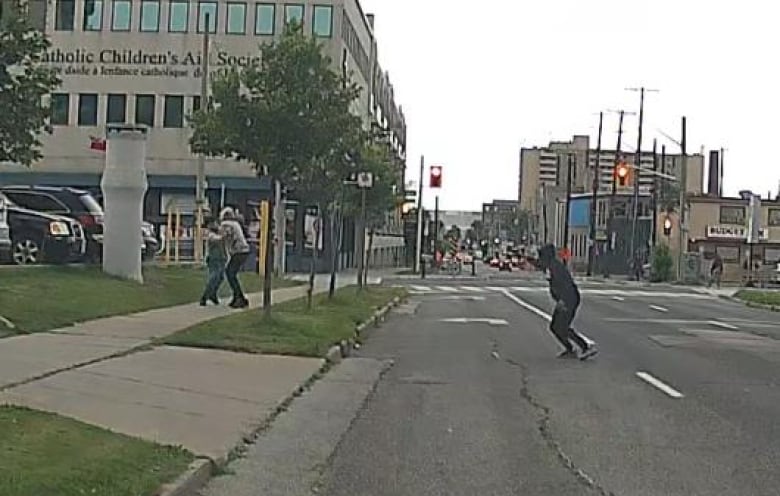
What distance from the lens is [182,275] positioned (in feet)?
108

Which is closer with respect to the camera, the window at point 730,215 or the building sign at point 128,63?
the building sign at point 128,63

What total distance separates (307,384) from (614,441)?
15.5 ft

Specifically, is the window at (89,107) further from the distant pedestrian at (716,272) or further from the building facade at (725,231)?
the building facade at (725,231)

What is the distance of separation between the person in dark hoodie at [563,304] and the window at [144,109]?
49476 millimetres

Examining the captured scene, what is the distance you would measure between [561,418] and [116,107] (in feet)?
187

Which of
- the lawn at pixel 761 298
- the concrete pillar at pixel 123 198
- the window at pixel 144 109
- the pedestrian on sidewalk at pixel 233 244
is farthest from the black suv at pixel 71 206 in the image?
the window at pixel 144 109

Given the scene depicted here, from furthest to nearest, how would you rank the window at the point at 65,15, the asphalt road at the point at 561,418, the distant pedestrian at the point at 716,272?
1. the distant pedestrian at the point at 716,272
2. the window at the point at 65,15
3. the asphalt road at the point at 561,418

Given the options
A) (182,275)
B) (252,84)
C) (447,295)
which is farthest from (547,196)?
(252,84)

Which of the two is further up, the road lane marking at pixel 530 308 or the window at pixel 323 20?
the window at pixel 323 20

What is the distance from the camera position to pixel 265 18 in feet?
222

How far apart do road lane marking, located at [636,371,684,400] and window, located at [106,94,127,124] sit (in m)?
52.6

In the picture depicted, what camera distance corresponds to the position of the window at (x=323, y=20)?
223ft

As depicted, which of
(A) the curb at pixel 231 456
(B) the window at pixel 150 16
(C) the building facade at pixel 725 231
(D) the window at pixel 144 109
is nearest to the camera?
(A) the curb at pixel 231 456

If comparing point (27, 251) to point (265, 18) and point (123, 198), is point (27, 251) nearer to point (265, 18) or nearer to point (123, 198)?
point (123, 198)
